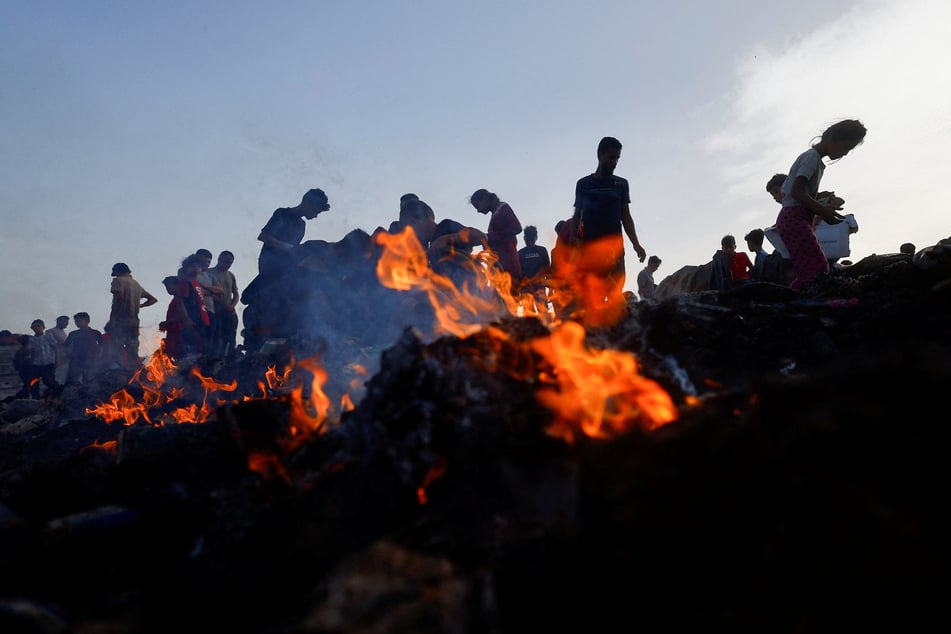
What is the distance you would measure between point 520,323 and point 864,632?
248cm

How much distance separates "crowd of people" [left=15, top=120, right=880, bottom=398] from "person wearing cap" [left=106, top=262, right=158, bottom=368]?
0.03m

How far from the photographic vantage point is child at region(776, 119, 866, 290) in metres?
5.80

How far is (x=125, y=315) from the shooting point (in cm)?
1191

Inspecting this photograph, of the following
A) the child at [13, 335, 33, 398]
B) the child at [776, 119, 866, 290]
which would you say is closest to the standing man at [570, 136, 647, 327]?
the child at [776, 119, 866, 290]

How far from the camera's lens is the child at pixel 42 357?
1384cm

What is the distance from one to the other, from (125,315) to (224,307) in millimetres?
2682

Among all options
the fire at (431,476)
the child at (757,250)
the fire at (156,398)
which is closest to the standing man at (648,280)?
the child at (757,250)

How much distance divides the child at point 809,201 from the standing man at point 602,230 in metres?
1.89

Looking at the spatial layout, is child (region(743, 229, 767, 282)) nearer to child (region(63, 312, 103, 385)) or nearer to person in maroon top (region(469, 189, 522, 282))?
person in maroon top (region(469, 189, 522, 282))

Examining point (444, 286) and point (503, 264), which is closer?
point (444, 286)

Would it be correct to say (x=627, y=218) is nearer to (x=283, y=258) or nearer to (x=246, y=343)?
(x=283, y=258)

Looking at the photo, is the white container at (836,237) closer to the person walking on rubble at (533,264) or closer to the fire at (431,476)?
the person walking on rubble at (533,264)

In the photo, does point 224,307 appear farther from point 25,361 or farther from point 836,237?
point 836,237

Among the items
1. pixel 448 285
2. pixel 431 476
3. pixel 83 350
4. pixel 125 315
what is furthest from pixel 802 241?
pixel 83 350
